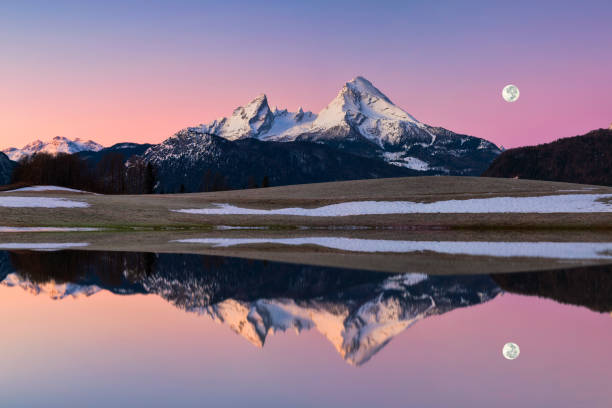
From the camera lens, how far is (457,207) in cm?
6100

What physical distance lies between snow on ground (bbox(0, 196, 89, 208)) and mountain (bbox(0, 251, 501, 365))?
32706 millimetres

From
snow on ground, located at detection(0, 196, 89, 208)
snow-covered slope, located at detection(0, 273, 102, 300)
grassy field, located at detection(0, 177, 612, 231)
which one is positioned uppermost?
snow-covered slope, located at detection(0, 273, 102, 300)

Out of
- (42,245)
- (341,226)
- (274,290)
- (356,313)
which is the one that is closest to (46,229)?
(42,245)

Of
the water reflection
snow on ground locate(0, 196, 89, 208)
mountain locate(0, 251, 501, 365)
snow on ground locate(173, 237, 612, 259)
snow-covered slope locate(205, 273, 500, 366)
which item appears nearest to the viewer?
snow-covered slope locate(205, 273, 500, 366)

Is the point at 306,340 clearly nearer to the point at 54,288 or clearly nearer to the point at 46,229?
the point at 54,288

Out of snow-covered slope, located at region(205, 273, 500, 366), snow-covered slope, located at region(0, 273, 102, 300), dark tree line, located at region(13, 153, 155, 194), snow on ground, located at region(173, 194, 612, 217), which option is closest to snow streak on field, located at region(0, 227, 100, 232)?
snow on ground, located at region(173, 194, 612, 217)

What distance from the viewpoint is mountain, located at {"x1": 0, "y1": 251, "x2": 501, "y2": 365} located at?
12820mm

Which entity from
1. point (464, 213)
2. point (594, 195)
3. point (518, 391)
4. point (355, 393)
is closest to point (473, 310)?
point (518, 391)

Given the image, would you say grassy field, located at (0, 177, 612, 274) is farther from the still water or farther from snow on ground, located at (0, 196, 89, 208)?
the still water

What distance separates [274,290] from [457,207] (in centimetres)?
4653

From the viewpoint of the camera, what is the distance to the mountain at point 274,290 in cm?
1282

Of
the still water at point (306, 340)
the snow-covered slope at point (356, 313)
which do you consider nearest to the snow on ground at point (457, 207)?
the still water at point (306, 340)

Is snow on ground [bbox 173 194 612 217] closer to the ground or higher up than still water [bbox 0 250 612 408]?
closer to the ground

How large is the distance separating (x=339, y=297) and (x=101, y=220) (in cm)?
4204
